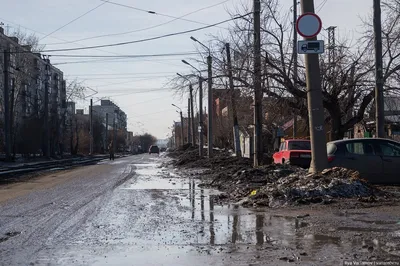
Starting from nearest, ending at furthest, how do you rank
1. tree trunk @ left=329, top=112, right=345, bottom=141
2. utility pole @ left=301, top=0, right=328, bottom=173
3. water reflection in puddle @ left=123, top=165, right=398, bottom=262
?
1. water reflection in puddle @ left=123, top=165, right=398, bottom=262
2. utility pole @ left=301, top=0, right=328, bottom=173
3. tree trunk @ left=329, top=112, right=345, bottom=141

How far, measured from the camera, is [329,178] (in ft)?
42.0

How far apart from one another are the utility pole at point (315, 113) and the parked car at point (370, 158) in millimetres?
1799

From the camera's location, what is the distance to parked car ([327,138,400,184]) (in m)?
15.5

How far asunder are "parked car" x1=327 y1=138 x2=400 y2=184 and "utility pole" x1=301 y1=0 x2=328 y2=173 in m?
1.80

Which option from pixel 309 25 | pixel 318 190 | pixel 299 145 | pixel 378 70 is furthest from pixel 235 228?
pixel 299 145

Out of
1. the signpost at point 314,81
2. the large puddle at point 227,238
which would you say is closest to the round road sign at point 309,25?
the signpost at point 314,81

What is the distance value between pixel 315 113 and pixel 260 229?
18.5 feet

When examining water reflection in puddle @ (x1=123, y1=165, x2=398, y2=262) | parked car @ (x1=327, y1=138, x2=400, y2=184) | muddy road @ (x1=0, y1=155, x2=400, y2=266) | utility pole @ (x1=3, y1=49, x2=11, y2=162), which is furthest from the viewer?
utility pole @ (x1=3, y1=49, x2=11, y2=162)

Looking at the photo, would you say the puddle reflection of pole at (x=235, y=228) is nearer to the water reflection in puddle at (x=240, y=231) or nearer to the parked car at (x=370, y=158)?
the water reflection in puddle at (x=240, y=231)

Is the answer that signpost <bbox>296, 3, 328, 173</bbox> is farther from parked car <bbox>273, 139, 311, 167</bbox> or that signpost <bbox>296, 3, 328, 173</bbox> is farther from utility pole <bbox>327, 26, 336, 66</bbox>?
utility pole <bbox>327, 26, 336, 66</bbox>

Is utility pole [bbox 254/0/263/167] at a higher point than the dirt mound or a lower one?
higher

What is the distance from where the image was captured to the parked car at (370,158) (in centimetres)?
1551

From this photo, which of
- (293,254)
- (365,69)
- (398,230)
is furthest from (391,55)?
(293,254)

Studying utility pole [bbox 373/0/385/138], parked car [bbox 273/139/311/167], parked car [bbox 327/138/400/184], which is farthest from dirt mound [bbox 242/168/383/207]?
parked car [bbox 273/139/311/167]
